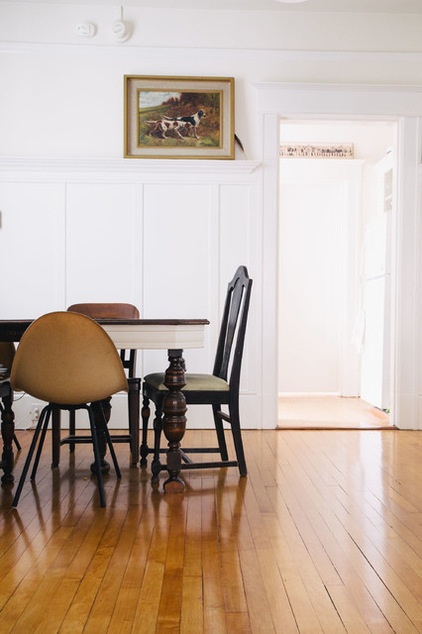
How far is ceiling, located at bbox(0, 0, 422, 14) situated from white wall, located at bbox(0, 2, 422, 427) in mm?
54

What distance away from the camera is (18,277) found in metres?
4.59

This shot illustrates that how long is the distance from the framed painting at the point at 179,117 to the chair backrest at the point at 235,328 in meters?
1.41

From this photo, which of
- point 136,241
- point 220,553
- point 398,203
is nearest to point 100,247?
point 136,241

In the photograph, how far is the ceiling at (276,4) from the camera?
14.8ft

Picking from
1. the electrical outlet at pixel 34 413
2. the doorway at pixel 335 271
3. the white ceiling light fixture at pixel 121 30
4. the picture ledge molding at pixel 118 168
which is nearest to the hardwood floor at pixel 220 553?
the electrical outlet at pixel 34 413

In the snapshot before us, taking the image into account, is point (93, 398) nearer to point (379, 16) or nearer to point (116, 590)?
point (116, 590)

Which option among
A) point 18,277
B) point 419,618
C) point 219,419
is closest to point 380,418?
point 219,419

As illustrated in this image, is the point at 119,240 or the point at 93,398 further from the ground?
the point at 119,240

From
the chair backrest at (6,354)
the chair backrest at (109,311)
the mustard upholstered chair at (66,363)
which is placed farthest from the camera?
the chair backrest at (109,311)

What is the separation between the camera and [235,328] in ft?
11.3

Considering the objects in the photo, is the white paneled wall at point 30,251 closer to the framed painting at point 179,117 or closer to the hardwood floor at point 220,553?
the framed painting at point 179,117

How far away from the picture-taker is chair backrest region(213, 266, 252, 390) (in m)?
3.05

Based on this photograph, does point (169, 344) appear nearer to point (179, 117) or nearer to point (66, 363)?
point (66, 363)

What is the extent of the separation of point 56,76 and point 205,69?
3.54ft
